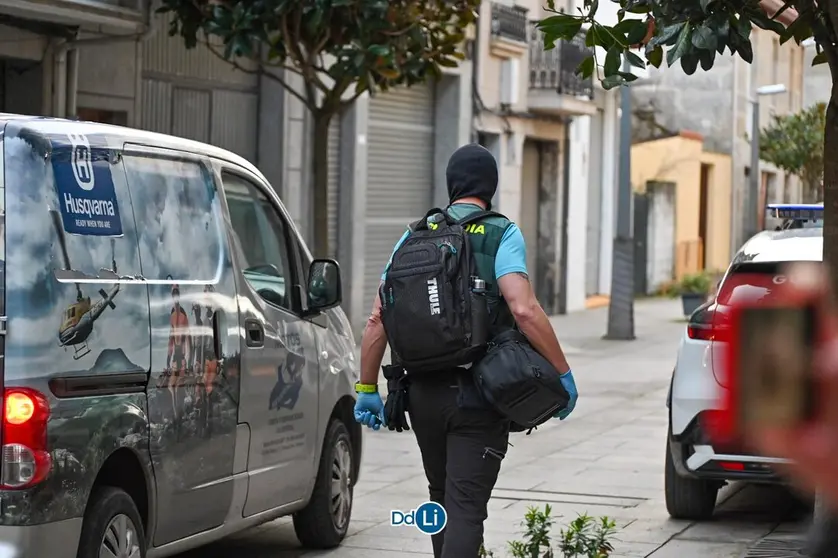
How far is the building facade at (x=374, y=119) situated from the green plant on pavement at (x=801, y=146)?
6645 mm

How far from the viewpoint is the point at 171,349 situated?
604 centimetres

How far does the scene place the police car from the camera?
813 cm

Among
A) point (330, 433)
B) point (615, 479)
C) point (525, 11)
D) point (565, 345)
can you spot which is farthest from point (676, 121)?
point (330, 433)

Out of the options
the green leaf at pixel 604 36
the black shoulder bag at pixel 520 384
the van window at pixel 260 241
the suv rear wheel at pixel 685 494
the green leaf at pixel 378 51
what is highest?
the green leaf at pixel 378 51

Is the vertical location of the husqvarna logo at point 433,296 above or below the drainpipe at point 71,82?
below

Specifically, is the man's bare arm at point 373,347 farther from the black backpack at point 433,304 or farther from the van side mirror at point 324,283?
the van side mirror at point 324,283

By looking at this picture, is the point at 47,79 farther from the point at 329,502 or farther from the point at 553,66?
the point at 553,66

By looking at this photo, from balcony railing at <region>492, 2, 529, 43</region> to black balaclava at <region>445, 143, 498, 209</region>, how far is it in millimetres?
18841

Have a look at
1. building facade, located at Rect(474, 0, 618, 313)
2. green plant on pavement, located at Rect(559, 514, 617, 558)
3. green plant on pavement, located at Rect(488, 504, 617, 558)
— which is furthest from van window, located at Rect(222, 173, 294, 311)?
building facade, located at Rect(474, 0, 618, 313)

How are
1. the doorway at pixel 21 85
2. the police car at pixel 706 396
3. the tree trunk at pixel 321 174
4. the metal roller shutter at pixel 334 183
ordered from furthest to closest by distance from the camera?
the metal roller shutter at pixel 334 183 → the doorway at pixel 21 85 → the tree trunk at pixel 321 174 → the police car at pixel 706 396

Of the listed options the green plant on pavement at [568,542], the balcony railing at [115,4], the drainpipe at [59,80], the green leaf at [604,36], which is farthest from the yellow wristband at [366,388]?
the drainpipe at [59,80]

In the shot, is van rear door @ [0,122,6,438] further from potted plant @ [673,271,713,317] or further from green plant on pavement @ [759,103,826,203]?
green plant on pavement @ [759,103,826,203]

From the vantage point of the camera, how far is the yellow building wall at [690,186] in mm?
36062

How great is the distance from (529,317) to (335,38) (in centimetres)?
828
